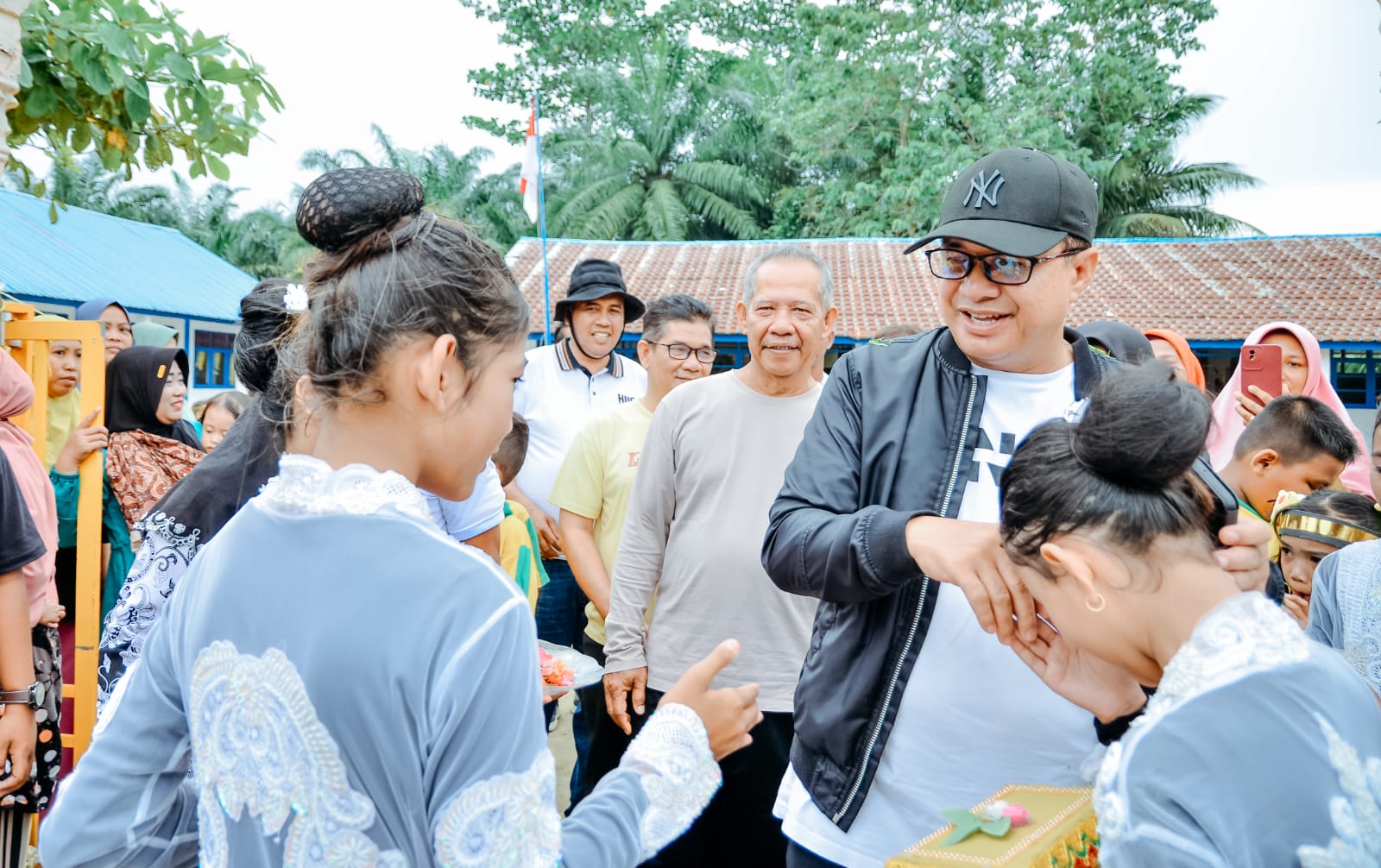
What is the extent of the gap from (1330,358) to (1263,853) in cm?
1748

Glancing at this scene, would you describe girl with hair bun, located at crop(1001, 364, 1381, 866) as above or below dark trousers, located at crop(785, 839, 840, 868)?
above

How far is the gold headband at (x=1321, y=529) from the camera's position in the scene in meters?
2.67

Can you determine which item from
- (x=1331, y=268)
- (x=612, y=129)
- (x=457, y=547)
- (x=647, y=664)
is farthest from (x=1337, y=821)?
(x=612, y=129)

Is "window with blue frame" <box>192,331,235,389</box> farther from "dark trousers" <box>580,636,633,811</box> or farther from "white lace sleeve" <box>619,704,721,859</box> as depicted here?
"white lace sleeve" <box>619,704,721,859</box>

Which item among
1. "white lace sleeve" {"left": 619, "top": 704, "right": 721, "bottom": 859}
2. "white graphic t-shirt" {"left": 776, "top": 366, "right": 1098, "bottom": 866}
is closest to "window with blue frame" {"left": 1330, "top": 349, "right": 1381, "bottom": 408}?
"white graphic t-shirt" {"left": 776, "top": 366, "right": 1098, "bottom": 866}

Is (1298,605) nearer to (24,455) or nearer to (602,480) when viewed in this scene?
(602,480)

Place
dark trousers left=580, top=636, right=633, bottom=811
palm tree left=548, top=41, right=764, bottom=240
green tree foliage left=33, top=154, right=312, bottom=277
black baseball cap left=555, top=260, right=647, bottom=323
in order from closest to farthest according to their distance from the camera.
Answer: dark trousers left=580, top=636, right=633, bottom=811
black baseball cap left=555, top=260, right=647, bottom=323
palm tree left=548, top=41, right=764, bottom=240
green tree foliage left=33, top=154, right=312, bottom=277

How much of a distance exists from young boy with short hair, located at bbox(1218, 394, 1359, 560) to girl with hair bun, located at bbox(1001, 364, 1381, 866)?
7.84ft

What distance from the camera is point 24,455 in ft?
10.6

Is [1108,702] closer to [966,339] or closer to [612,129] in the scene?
[966,339]

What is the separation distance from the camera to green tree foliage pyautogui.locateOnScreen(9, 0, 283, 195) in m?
3.74

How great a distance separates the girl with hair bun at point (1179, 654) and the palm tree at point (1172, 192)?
23531 mm

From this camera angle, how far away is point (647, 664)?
10.5 feet

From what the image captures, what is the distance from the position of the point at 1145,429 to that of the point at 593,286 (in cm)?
402
